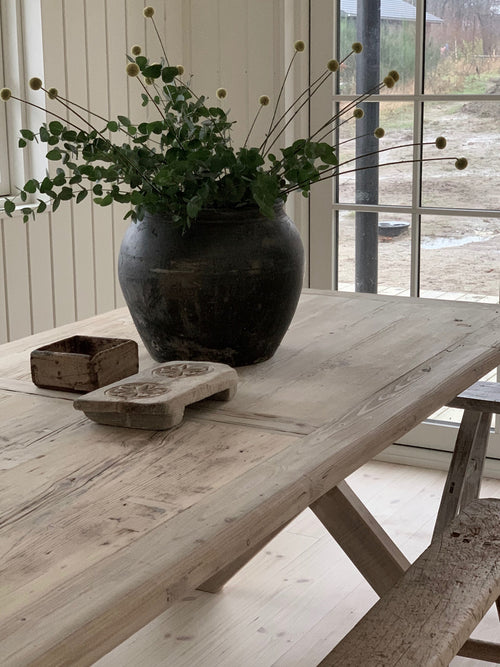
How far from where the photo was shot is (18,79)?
3492mm

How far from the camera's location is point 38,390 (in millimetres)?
1892

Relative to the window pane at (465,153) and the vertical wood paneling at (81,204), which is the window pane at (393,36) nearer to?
the window pane at (465,153)

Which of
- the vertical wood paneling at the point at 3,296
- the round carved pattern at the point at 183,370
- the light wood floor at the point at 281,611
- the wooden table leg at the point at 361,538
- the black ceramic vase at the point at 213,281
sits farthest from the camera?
the vertical wood paneling at the point at 3,296

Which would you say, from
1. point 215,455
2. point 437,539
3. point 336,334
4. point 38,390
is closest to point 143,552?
point 215,455

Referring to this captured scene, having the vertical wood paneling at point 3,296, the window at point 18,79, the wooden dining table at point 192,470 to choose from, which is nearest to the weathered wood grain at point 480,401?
the wooden dining table at point 192,470

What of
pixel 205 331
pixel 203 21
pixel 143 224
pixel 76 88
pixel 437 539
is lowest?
pixel 437 539

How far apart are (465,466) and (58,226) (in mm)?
1764

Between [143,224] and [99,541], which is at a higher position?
[143,224]

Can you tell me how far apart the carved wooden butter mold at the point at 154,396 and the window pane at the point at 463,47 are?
2286 mm

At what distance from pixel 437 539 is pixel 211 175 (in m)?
0.84

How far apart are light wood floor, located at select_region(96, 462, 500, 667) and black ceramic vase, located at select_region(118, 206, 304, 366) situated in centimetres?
95

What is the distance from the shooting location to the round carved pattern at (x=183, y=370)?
1779mm

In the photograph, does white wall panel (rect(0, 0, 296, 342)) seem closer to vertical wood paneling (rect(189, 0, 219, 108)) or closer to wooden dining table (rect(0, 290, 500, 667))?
vertical wood paneling (rect(189, 0, 219, 108))

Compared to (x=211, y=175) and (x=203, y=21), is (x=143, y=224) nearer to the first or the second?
(x=211, y=175)
